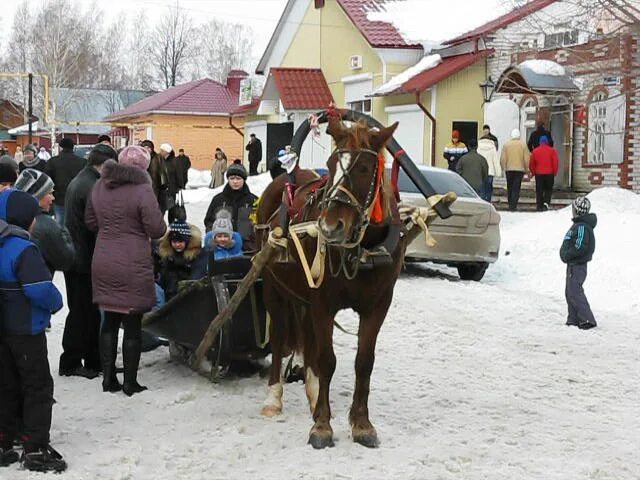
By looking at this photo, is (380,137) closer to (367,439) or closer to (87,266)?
(367,439)

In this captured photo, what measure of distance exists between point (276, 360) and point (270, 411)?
0.47 m

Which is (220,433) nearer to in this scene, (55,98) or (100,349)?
(100,349)

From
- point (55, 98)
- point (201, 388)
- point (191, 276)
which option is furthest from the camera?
point (55, 98)

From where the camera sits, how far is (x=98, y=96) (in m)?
77.6

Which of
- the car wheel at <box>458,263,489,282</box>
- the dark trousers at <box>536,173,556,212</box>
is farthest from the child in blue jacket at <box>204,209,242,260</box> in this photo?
the dark trousers at <box>536,173,556,212</box>

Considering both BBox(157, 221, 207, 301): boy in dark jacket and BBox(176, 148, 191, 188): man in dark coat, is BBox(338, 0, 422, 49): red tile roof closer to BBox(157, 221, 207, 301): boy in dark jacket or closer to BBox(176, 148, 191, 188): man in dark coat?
BBox(176, 148, 191, 188): man in dark coat

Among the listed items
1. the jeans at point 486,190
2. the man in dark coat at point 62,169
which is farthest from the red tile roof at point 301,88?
the man in dark coat at point 62,169

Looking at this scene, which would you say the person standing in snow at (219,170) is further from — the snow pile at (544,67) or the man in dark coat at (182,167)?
the snow pile at (544,67)

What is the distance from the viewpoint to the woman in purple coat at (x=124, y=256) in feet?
23.0

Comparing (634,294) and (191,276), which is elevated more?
(191,276)

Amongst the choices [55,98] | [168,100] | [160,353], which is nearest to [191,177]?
[168,100]

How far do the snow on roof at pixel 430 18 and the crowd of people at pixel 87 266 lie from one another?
19.2 metres

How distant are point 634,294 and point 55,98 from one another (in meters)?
57.8

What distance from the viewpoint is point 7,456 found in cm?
552
